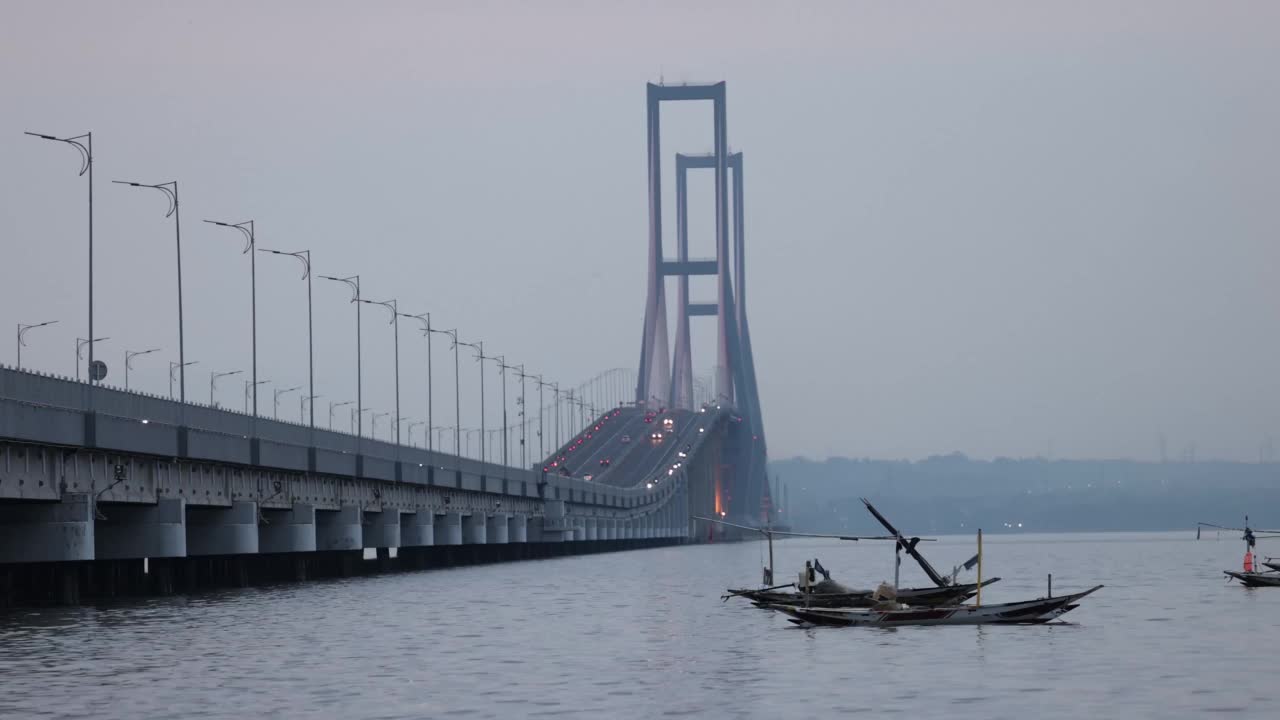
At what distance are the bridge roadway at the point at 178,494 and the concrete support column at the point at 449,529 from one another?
308cm

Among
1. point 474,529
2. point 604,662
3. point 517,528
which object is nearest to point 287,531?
point 604,662

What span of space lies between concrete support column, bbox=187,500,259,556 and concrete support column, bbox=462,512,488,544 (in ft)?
218

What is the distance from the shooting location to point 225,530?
9175cm

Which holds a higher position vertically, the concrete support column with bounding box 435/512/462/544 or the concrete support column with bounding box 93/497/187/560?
the concrete support column with bounding box 93/497/187/560

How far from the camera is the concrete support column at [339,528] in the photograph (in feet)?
376

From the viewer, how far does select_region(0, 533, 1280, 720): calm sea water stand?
40000 millimetres

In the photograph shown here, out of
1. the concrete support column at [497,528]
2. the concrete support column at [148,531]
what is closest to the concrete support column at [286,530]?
the concrete support column at [148,531]

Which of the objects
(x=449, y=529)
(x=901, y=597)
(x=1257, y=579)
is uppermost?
(x=901, y=597)

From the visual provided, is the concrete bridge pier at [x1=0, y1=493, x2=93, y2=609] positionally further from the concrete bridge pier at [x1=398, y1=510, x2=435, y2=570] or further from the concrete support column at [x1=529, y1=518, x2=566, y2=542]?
the concrete support column at [x1=529, y1=518, x2=566, y2=542]

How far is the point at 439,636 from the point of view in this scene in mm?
62031

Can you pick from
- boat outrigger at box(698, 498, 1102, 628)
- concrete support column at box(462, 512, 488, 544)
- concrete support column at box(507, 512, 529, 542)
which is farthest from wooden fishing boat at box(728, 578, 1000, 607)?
concrete support column at box(507, 512, 529, 542)

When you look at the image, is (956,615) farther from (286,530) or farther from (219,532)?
(286,530)

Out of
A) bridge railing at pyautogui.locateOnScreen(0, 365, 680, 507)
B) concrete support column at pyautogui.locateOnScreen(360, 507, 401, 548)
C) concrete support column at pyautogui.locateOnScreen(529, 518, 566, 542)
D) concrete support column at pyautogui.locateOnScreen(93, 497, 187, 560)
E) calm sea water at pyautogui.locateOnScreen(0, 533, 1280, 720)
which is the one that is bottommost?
concrete support column at pyautogui.locateOnScreen(529, 518, 566, 542)

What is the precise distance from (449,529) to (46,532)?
3119 inches
